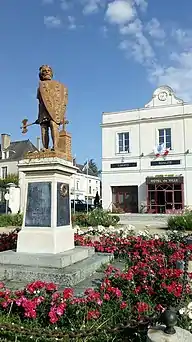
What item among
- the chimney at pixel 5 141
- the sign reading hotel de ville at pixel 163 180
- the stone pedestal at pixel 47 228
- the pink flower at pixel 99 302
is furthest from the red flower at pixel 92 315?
the chimney at pixel 5 141

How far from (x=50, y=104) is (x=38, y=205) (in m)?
2.12

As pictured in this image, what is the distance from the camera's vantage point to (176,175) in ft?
91.1

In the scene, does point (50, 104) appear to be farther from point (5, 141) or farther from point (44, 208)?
point (5, 141)

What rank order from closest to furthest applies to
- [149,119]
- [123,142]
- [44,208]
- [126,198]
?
1. [44,208]
2. [149,119]
3. [126,198]
4. [123,142]

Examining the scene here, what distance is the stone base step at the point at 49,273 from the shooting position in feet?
16.0

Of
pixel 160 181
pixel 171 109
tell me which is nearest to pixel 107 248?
pixel 160 181

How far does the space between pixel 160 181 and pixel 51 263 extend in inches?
930

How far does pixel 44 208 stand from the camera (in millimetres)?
6203

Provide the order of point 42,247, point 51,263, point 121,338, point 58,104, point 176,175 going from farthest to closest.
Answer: point 176,175, point 58,104, point 42,247, point 51,263, point 121,338

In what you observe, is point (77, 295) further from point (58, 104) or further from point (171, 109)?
point (171, 109)

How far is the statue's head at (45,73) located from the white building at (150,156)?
22.4m

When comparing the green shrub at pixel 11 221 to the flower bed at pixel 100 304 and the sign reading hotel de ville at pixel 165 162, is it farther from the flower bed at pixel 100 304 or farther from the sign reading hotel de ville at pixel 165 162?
the flower bed at pixel 100 304

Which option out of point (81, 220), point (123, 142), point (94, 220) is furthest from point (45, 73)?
point (123, 142)

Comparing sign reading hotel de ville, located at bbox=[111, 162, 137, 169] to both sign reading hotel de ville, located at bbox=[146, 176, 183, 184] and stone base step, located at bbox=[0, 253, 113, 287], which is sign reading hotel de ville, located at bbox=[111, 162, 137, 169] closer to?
sign reading hotel de ville, located at bbox=[146, 176, 183, 184]
